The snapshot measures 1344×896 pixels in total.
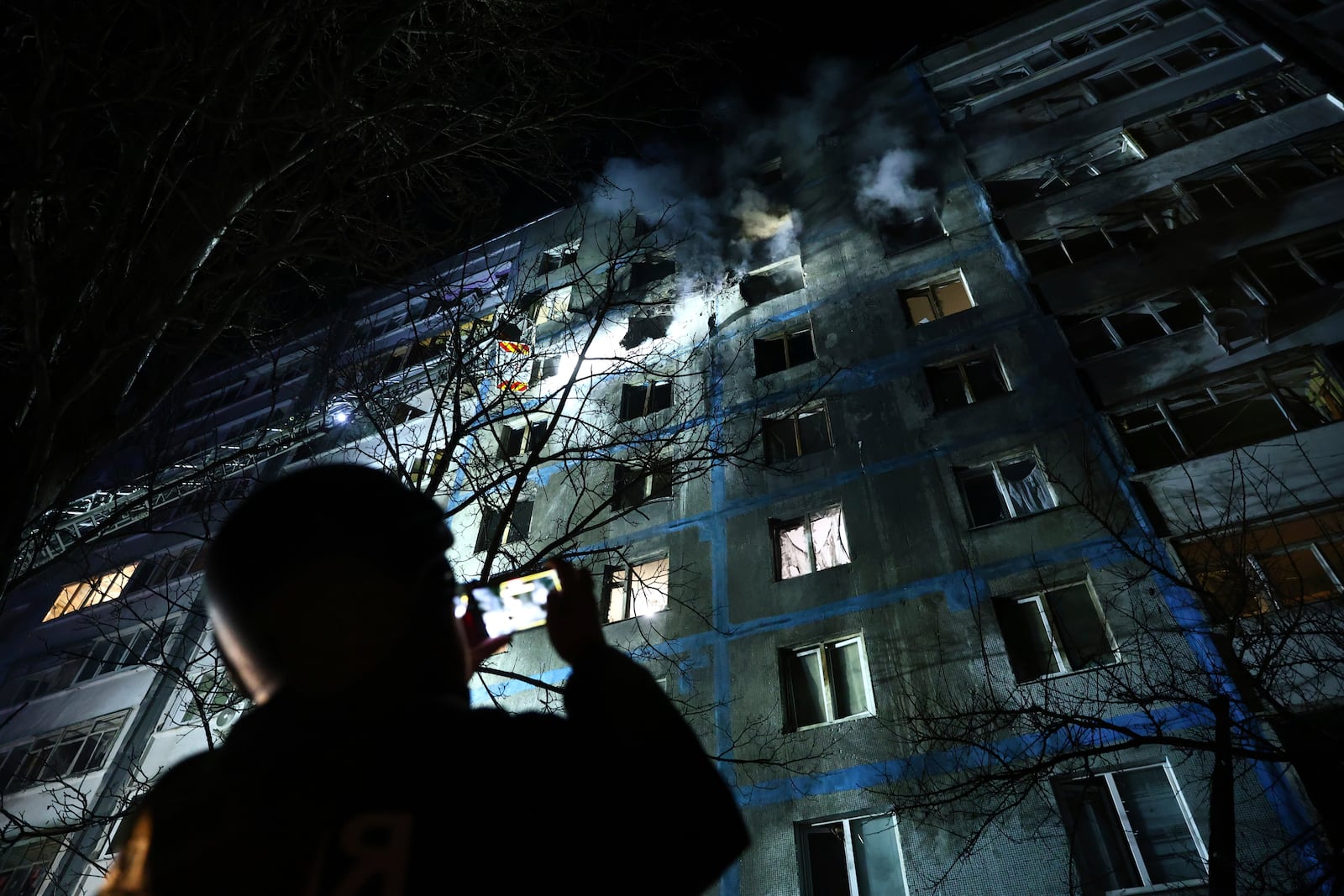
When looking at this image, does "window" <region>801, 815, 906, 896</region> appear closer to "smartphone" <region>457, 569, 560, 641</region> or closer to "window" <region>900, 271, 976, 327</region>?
"smartphone" <region>457, 569, 560, 641</region>

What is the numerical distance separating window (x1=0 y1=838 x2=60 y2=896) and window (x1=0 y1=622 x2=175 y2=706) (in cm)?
494

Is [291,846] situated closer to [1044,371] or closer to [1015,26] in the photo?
[1044,371]

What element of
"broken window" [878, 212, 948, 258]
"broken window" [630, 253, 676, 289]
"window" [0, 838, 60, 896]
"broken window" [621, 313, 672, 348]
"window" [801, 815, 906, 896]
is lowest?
"window" [801, 815, 906, 896]

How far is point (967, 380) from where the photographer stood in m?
16.1

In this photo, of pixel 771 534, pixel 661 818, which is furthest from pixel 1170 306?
pixel 661 818

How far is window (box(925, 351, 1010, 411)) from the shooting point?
15.7 m

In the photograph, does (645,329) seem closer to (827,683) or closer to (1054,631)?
(827,683)

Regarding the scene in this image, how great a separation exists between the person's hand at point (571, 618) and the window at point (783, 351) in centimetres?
1736

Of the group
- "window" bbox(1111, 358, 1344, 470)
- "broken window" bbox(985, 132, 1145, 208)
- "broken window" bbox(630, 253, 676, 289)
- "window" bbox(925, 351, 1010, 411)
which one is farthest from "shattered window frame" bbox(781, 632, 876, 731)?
"broken window" bbox(630, 253, 676, 289)

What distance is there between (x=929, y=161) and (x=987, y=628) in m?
16.5

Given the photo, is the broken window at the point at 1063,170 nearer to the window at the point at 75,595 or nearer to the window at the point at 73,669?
the window at the point at 73,669

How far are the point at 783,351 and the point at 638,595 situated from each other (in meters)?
8.45

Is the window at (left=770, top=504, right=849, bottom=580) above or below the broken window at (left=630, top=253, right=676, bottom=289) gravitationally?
below

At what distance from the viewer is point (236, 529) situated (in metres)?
1.73
